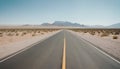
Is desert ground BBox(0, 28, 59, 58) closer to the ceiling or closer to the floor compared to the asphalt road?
closer to the floor

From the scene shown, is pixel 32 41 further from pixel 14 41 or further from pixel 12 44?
pixel 12 44

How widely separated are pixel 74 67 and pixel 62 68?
0.66m

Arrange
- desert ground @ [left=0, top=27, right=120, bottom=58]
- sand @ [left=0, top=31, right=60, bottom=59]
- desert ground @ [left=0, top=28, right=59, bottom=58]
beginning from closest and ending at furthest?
sand @ [left=0, top=31, right=60, bottom=59]
desert ground @ [left=0, top=28, right=59, bottom=58]
desert ground @ [left=0, top=27, right=120, bottom=58]

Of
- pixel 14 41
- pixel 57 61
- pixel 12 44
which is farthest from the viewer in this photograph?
pixel 14 41

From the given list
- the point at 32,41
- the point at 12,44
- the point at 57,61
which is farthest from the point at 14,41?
the point at 57,61

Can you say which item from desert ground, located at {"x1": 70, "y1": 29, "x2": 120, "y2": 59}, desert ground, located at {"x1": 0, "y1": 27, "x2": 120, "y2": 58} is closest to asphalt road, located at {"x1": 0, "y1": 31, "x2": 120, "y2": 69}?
desert ground, located at {"x1": 0, "y1": 27, "x2": 120, "y2": 58}

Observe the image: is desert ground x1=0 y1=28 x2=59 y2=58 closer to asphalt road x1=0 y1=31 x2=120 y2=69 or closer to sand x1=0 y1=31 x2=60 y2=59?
sand x1=0 y1=31 x2=60 y2=59

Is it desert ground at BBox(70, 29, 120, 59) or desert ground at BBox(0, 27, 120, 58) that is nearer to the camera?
desert ground at BBox(70, 29, 120, 59)

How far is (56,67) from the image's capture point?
7.14m

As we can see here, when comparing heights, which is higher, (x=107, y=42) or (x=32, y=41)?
(x=32, y=41)

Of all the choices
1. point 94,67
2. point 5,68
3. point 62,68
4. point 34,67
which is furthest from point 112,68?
point 5,68

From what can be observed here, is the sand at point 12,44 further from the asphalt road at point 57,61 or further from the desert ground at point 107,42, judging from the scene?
the desert ground at point 107,42

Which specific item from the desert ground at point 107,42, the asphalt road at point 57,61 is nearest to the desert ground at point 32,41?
the desert ground at point 107,42

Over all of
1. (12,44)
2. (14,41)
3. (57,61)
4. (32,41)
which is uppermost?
(57,61)
